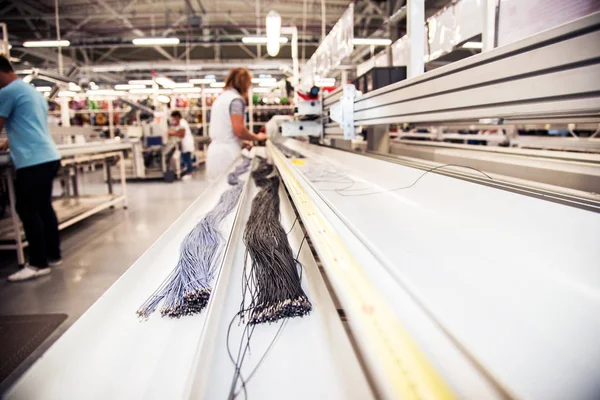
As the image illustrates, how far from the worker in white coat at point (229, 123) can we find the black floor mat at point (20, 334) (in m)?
1.29

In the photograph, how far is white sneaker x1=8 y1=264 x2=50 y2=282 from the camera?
260cm

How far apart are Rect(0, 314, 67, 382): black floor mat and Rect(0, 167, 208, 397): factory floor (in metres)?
0.04

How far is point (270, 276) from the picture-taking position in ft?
2.90

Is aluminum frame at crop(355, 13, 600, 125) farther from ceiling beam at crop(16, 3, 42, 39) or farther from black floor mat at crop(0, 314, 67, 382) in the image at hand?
ceiling beam at crop(16, 3, 42, 39)

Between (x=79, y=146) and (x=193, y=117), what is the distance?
704 cm

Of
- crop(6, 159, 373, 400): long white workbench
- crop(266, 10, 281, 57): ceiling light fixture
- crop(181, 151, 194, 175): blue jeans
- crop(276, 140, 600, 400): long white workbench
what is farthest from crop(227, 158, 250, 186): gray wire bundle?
crop(181, 151, 194, 175): blue jeans

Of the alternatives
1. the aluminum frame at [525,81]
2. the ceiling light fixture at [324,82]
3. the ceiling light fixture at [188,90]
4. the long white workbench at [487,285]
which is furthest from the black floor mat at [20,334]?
the ceiling light fixture at [188,90]

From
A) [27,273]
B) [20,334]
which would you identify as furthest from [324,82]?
[20,334]

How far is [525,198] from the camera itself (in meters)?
0.92

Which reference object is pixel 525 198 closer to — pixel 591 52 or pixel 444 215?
pixel 444 215

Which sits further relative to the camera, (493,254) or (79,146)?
(79,146)

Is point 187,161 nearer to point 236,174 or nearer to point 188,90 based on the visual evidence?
point 236,174

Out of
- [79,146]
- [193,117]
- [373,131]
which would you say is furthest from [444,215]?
[193,117]

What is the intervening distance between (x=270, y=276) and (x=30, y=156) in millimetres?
2491
